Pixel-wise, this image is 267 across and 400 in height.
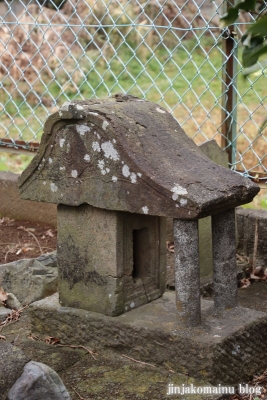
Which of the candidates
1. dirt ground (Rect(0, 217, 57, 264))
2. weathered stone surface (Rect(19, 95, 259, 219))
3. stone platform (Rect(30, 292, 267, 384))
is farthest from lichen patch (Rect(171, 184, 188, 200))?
dirt ground (Rect(0, 217, 57, 264))

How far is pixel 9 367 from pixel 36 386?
0.42 feet

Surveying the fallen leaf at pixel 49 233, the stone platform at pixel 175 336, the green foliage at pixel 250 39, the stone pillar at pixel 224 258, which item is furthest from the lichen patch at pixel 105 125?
the fallen leaf at pixel 49 233

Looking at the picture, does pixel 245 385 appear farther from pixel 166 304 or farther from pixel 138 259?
pixel 138 259

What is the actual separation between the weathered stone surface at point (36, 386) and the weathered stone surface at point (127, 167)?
821 millimetres

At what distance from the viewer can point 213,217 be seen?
3203 mm

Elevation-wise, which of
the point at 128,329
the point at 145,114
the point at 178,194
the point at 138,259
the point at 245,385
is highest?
the point at 145,114

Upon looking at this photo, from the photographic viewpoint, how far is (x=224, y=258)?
3.22 m

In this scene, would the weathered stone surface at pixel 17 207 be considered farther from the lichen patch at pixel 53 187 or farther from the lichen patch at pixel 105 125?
the lichen patch at pixel 105 125

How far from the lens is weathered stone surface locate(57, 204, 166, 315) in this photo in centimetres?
328

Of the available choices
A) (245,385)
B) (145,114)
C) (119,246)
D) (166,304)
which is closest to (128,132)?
(145,114)

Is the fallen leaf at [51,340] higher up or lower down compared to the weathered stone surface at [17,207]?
lower down

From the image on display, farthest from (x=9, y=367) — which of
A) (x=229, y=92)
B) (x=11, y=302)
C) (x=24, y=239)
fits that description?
(x=24, y=239)

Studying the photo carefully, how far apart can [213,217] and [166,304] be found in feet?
1.75

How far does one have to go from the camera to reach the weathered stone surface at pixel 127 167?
3.01 metres
